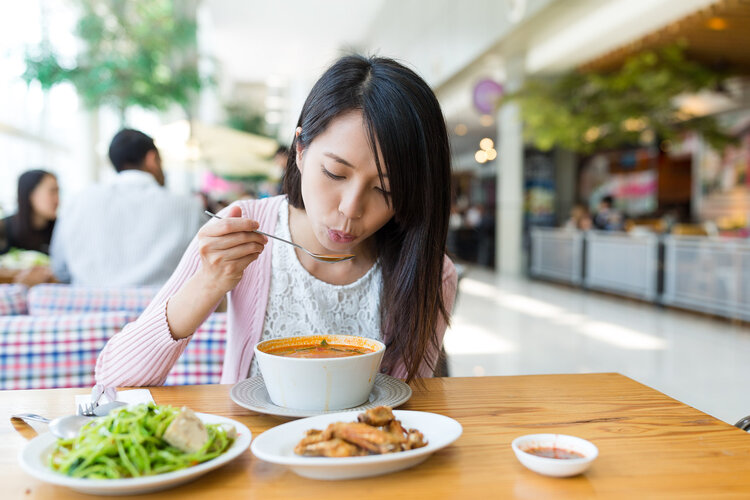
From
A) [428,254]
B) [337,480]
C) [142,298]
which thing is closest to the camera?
[337,480]

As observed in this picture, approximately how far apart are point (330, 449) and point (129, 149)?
3.09m

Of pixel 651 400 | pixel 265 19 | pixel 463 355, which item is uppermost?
pixel 265 19

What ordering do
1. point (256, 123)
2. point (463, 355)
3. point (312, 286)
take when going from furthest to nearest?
point (256, 123)
point (463, 355)
point (312, 286)

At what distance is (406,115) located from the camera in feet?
3.92

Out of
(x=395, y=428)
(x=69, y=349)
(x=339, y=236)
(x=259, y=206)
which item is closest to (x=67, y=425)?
(x=395, y=428)

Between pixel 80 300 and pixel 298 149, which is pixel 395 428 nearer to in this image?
pixel 298 149

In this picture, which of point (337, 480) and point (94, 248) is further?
point (94, 248)

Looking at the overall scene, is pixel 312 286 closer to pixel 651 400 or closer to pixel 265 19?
pixel 651 400

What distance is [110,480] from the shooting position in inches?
26.7

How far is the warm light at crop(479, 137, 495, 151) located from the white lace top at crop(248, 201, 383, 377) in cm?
1246

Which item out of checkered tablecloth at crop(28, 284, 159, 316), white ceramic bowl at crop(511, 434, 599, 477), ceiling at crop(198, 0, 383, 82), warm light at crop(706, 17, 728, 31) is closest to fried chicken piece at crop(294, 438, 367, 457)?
white ceramic bowl at crop(511, 434, 599, 477)

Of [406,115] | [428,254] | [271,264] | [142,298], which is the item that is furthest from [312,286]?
[142,298]

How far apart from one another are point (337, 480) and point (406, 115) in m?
0.70

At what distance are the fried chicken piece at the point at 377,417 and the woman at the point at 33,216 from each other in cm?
493
